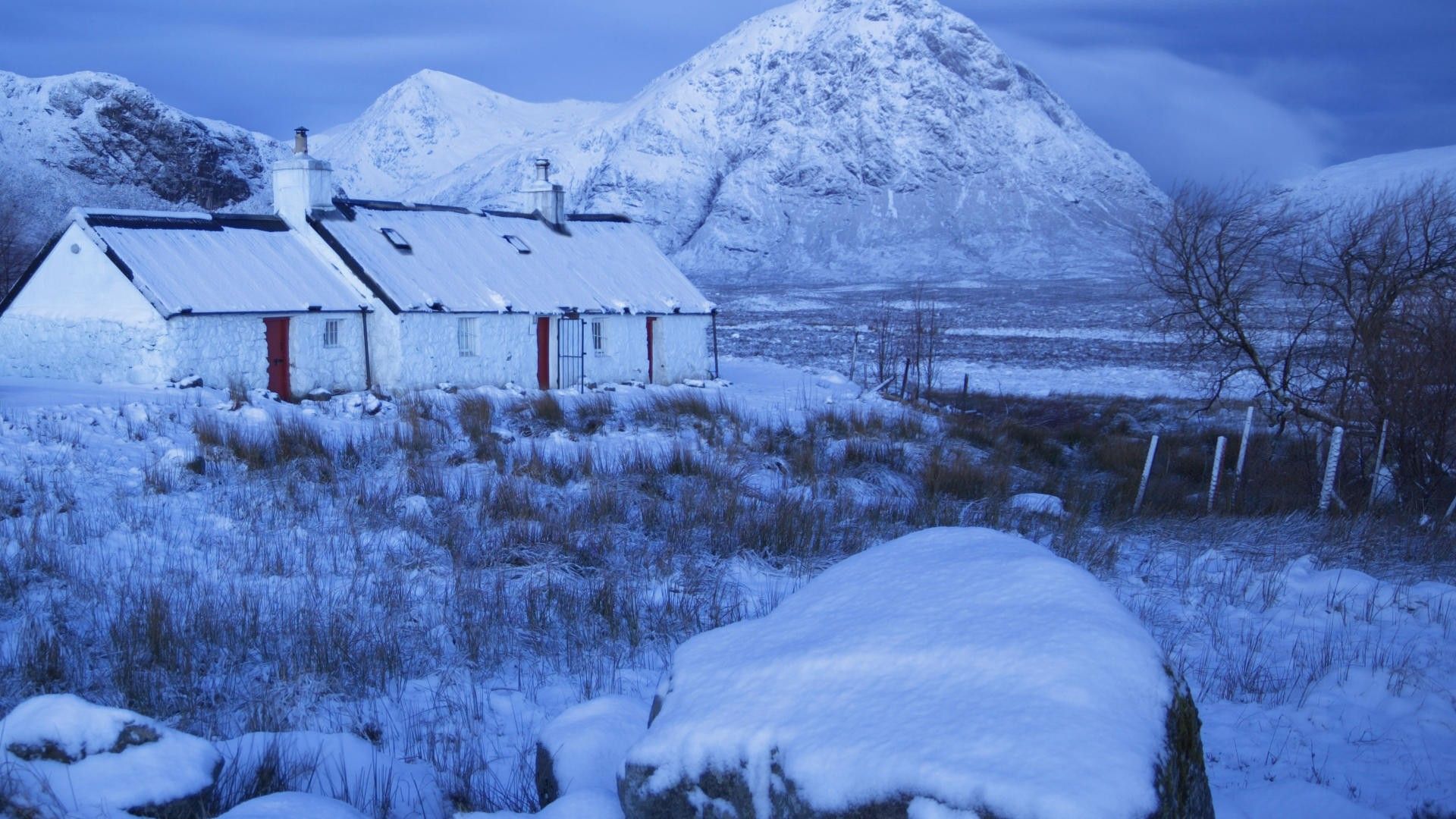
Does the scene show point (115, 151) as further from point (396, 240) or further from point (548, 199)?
point (396, 240)

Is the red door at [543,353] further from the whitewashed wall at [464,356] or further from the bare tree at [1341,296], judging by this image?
the bare tree at [1341,296]

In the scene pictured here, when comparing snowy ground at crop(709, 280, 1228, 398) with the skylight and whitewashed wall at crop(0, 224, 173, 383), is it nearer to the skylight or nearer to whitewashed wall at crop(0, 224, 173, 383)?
the skylight

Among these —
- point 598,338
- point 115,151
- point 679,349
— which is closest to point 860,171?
point 115,151

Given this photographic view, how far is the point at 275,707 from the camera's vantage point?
5.25 m

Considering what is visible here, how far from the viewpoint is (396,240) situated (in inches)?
925

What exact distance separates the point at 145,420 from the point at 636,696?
10554 mm

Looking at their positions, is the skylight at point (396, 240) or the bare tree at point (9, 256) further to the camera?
the bare tree at point (9, 256)

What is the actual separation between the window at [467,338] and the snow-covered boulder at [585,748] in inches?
760

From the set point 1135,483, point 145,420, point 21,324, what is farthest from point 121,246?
point 1135,483

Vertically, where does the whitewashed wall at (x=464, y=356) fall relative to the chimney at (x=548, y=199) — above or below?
below

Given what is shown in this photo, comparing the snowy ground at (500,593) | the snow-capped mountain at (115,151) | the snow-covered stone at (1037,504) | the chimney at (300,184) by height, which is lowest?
the snow-covered stone at (1037,504)

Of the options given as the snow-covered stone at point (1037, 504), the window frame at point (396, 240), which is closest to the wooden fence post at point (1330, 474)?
the snow-covered stone at point (1037, 504)

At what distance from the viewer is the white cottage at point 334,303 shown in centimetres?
1950

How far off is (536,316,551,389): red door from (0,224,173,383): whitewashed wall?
7696mm
